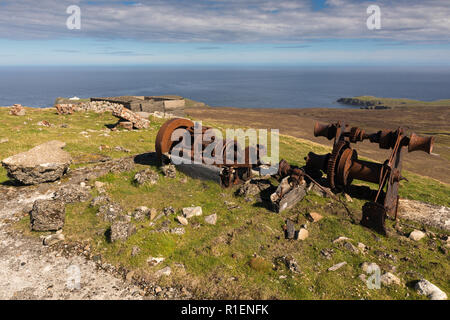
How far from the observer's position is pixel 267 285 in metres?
5.54

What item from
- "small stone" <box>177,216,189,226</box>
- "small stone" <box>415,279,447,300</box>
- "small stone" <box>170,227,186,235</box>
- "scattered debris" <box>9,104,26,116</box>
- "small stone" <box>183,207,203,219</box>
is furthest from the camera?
"scattered debris" <box>9,104,26,116</box>

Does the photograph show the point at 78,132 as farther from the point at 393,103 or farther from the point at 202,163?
the point at 393,103

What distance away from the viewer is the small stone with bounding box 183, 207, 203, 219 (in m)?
8.05

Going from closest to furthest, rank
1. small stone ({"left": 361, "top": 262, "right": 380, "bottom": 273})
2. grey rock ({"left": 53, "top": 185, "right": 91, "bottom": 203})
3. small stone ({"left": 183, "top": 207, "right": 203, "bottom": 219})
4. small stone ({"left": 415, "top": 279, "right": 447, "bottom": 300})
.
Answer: small stone ({"left": 415, "top": 279, "right": 447, "bottom": 300})
small stone ({"left": 361, "top": 262, "right": 380, "bottom": 273})
small stone ({"left": 183, "top": 207, "right": 203, "bottom": 219})
grey rock ({"left": 53, "top": 185, "right": 91, "bottom": 203})

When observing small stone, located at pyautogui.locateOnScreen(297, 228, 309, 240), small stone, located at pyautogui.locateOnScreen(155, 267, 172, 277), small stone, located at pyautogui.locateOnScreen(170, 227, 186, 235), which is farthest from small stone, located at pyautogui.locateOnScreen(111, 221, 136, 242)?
small stone, located at pyautogui.locateOnScreen(297, 228, 309, 240)

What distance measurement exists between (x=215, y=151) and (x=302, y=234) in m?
4.62

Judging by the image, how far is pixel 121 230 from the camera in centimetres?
686

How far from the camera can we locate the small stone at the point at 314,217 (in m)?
8.15

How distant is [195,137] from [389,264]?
7871 millimetres

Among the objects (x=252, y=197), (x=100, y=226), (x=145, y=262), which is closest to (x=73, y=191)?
(x=100, y=226)

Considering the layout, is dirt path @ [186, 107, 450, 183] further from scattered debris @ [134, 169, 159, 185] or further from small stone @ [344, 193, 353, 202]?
scattered debris @ [134, 169, 159, 185]

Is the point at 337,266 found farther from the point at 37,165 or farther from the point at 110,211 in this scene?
the point at 37,165

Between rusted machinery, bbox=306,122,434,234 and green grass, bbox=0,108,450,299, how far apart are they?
2.25ft

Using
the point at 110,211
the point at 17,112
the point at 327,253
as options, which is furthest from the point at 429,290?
the point at 17,112
